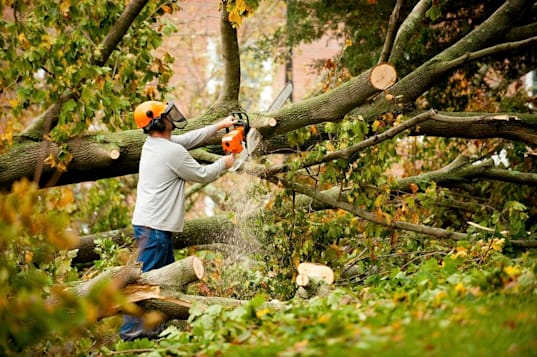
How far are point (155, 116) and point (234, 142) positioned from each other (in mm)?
640

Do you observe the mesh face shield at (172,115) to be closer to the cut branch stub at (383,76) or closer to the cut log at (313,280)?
the cut log at (313,280)

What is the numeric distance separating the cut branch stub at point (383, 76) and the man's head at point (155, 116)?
1.68 m

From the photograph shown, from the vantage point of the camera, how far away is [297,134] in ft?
22.2

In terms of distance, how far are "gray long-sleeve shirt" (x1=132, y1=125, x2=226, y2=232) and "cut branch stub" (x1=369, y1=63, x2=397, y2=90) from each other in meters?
1.54

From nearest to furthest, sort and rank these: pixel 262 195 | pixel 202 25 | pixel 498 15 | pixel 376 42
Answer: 1. pixel 262 195
2. pixel 498 15
3. pixel 376 42
4. pixel 202 25

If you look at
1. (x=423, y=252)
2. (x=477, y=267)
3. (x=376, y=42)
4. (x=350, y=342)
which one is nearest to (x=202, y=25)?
(x=376, y=42)

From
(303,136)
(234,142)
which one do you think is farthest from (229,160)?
(303,136)

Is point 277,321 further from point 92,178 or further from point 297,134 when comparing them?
point 92,178

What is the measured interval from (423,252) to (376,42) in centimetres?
391

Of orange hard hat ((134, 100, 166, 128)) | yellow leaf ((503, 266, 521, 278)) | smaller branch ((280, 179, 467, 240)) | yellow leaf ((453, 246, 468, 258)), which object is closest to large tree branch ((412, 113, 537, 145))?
smaller branch ((280, 179, 467, 240))

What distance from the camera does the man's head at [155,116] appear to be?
596 centimetres

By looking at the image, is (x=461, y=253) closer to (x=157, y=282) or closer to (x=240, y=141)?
(x=240, y=141)

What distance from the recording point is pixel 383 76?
6551 mm

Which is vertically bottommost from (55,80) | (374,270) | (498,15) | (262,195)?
(374,270)
